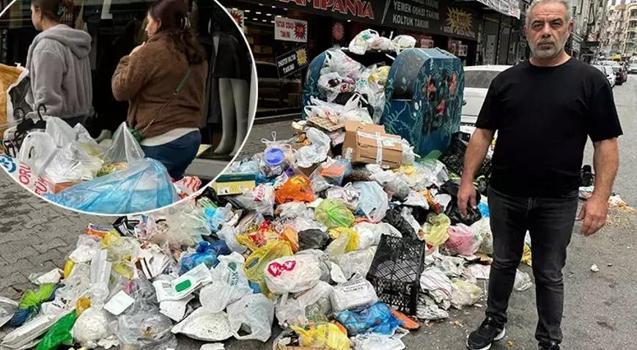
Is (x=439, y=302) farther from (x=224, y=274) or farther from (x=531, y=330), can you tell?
(x=224, y=274)

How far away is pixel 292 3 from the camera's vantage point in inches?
394

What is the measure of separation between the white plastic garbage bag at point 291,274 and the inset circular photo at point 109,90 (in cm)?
163

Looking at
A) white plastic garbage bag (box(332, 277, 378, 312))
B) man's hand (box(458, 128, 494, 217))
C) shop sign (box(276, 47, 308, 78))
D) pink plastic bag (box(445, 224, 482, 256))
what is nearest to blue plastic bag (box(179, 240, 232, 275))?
white plastic garbage bag (box(332, 277, 378, 312))

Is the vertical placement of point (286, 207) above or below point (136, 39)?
below

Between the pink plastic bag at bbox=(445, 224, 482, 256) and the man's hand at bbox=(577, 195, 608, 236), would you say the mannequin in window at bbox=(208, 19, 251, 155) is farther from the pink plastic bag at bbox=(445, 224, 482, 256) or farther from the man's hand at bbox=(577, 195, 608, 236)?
the pink plastic bag at bbox=(445, 224, 482, 256)

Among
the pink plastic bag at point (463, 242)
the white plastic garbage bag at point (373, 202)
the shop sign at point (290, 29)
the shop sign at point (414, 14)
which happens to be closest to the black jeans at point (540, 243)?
the pink plastic bag at point (463, 242)

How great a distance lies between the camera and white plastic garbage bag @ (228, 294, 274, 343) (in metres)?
2.77

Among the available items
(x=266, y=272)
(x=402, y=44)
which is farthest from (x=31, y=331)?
(x=402, y=44)

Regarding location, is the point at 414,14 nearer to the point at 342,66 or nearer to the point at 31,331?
the point at 342,66

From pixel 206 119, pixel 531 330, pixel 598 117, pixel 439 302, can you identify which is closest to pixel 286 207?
pixel 439 302

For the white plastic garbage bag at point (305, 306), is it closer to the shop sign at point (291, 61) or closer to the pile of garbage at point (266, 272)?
the pile of garbage at point (266, 272)

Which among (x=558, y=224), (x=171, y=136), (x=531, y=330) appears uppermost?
(x=171, y=136)

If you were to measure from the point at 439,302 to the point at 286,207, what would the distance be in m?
1.43

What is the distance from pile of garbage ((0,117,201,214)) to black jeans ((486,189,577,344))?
6.09 feet
